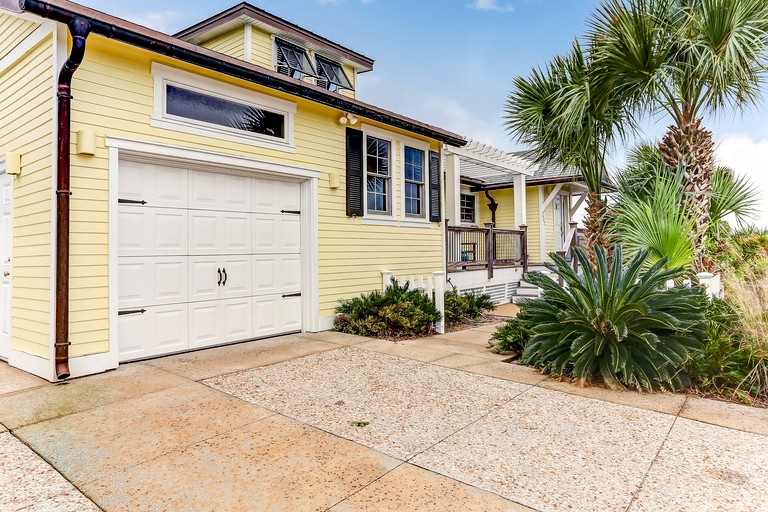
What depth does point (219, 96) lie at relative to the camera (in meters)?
5.94

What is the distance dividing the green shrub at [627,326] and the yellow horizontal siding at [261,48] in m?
8.65

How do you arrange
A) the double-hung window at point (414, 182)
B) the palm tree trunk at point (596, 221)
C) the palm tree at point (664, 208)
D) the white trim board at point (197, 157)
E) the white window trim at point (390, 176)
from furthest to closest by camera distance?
1. the double-hung window at point (414, 182)
2. the white window trim at point (390, 176)
3. the palm tree trunk at point (596, 221)
4. the palm tree at point (664, 208)
5. the white trim board at point (197, 157)

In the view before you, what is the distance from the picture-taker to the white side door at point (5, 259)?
533 centimetres

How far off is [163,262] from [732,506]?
224 inches

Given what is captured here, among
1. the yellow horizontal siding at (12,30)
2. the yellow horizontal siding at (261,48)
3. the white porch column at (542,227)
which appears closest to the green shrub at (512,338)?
the yellow horizontal siding at (12,30)

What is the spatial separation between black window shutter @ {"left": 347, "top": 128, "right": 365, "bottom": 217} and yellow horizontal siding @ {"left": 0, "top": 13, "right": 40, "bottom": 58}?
4.34 meters

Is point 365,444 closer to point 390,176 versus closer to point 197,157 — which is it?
point 197,157

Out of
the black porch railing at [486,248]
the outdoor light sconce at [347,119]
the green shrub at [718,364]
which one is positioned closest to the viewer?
the green shrub at [718,364]

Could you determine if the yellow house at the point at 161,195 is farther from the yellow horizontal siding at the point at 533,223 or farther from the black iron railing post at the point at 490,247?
the yellow horizontal siding at the point at 533,223

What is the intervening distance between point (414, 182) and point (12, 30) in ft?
20.8

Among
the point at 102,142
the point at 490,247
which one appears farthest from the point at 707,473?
the point at 490,247

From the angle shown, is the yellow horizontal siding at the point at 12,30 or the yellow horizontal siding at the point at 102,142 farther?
the yellow horizontal siding at the point at 12,30

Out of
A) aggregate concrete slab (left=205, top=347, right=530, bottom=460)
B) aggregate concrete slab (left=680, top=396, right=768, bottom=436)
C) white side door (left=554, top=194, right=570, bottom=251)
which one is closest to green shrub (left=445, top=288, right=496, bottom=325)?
Answer: aggregate concrete slab (left=205, top=347, right=530, bottom=460)

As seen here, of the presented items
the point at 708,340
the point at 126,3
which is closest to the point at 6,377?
the point at 708,340
